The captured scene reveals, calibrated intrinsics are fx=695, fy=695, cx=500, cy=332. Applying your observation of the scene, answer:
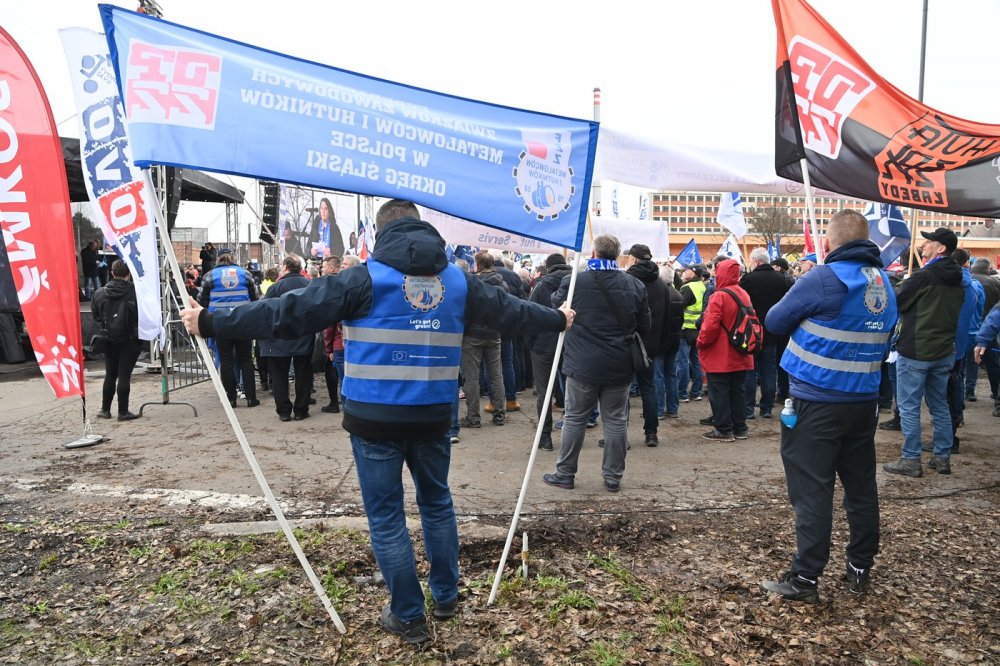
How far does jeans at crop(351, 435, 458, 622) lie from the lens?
3396 mm

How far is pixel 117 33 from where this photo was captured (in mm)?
3115

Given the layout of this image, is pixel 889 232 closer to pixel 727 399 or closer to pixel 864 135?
pixel 727 399

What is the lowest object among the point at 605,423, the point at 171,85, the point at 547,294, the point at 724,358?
the point at 605,423

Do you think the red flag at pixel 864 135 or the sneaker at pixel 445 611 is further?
the red flag at pixel 864 135

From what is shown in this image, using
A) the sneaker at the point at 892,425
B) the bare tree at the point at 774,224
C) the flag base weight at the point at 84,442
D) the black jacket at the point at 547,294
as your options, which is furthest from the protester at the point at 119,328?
the bare tree at the point at 774,224

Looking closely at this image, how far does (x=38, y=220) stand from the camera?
5.87 m

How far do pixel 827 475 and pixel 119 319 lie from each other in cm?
812

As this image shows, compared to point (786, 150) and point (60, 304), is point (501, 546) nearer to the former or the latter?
point (786, 150)

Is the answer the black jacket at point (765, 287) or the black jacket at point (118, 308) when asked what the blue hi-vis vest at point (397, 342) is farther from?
the black jacket at point (765, 287)

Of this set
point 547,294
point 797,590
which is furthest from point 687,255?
point 797,590

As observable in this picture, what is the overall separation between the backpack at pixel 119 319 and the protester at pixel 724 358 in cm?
692

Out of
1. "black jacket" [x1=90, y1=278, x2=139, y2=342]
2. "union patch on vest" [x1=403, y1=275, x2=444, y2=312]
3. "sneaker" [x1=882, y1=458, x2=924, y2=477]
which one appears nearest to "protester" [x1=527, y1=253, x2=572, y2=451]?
"sneaker" [x1=882, y1=458, x2=924, y2=477]

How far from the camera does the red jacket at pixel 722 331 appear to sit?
774 centimetres

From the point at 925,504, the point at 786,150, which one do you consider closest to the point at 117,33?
the point at 786,150
